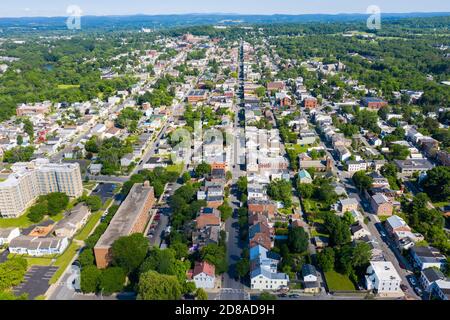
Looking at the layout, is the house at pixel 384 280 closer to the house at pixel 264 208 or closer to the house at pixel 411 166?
the house at pixel 264 208

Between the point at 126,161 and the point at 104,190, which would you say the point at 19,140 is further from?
the point at 104,190

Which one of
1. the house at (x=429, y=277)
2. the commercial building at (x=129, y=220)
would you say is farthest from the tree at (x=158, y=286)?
the house at (x=429, y=277)

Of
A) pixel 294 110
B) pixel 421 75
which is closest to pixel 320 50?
pixel 421 75

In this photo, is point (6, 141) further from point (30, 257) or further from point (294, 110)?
point (294, 110)

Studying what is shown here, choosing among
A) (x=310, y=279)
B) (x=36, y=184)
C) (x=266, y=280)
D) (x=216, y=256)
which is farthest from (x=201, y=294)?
(x=36, y=184)
